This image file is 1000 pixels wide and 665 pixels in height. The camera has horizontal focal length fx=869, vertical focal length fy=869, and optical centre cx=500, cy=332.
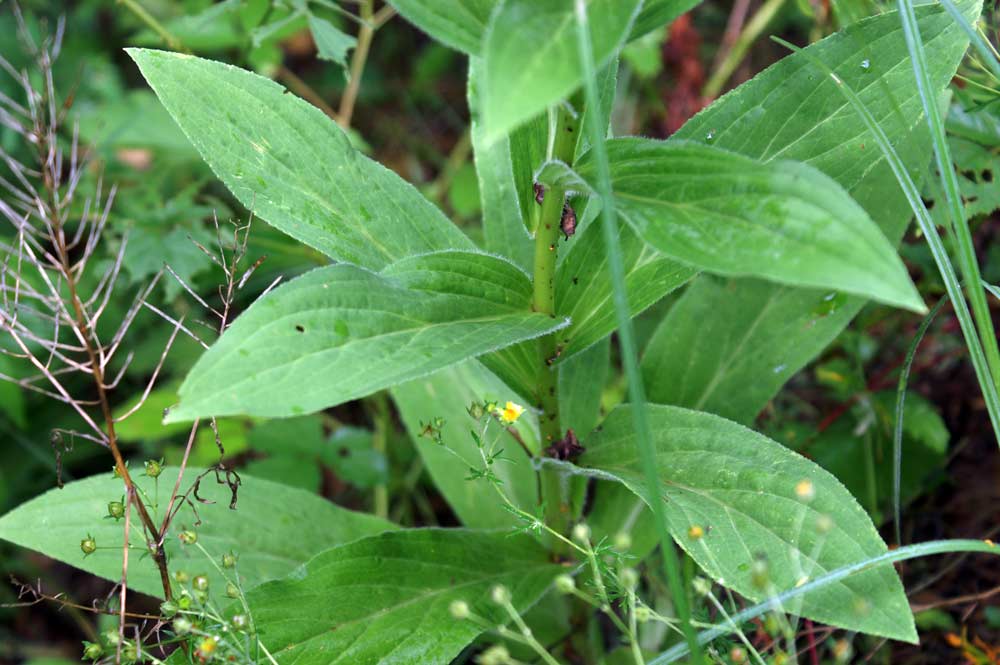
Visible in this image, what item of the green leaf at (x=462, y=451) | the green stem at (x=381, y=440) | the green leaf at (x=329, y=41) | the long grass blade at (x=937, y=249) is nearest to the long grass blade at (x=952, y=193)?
the long grass blade at (x=937, y=249)

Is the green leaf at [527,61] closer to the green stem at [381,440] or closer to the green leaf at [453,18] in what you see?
the green leaf at [453,18]

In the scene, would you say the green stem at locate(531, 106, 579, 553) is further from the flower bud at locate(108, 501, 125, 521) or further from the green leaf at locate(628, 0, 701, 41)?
the flower bud at locate(108, 501, 125, 521)

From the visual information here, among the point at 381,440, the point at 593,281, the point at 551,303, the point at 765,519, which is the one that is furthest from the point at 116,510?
the point at 381,440

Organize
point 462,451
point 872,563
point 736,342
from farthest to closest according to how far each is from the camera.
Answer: point 462,451 < point 736,342 < point 872,563

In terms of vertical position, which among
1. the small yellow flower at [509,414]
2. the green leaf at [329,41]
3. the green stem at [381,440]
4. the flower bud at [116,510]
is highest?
the green leaf at [329,41]

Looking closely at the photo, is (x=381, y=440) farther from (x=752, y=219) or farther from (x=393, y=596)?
(x=752, y=219)

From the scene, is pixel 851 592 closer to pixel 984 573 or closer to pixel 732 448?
pixel 732 448
